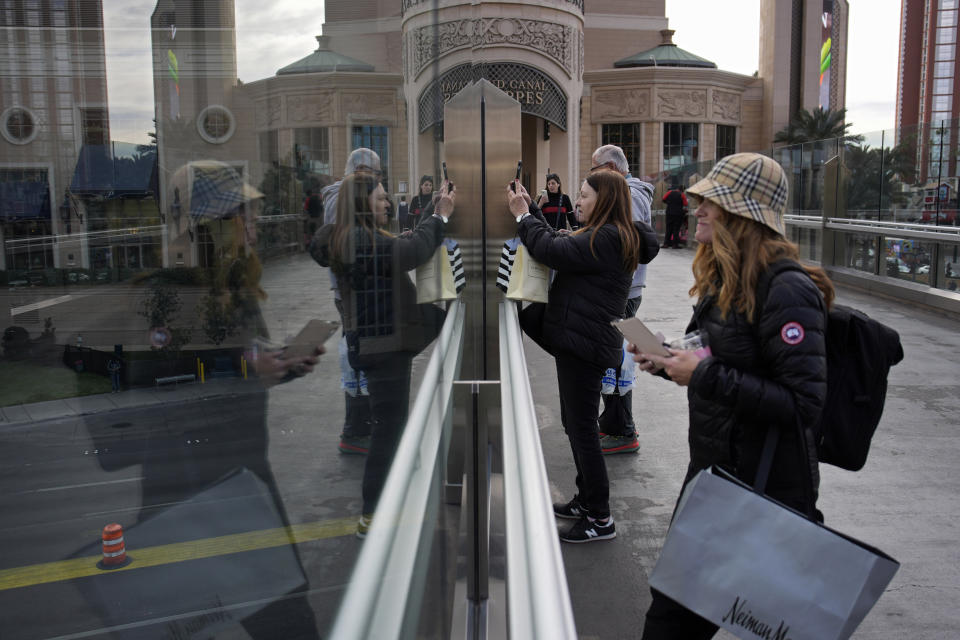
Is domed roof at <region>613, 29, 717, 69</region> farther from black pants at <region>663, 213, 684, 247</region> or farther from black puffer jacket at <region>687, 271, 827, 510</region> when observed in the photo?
black puffer jacket at <region>687, 271, 827, 510</region>

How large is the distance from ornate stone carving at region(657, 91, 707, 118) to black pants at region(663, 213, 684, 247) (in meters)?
18.8

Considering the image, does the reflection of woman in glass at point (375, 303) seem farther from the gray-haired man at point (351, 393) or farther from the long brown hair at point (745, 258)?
the long brown hair at point (745, 258)

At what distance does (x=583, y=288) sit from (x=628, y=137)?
35.5 metres

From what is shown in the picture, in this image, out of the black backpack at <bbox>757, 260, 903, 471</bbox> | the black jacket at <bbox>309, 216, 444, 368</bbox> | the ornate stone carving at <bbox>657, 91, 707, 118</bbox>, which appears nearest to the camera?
the black jacket at <bbox>309, 216, 444, 368</bbox>

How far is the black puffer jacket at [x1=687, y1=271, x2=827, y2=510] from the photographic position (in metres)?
1.98

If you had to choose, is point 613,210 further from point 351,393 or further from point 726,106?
point 726,106

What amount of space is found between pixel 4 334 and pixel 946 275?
10.4 meters

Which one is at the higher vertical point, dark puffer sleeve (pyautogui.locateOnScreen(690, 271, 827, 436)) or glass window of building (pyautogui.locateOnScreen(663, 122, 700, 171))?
glass window of building (pyautogui.locateOnScreen(663, 122, 700, 171))

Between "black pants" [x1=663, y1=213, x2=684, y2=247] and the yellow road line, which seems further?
"black pants" [x1=663, y1=213, x2=684, y2=247]

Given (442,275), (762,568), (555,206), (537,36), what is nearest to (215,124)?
(442,275)

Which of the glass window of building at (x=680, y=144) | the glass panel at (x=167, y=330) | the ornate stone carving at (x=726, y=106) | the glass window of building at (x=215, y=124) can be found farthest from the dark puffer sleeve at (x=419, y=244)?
the ornate stone carving at (x=726, y=106)

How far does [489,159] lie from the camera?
363 cm

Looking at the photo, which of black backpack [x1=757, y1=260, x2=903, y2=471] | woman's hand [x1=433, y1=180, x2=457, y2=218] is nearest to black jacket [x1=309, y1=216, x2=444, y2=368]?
woman's hand [x1=433, y1=180, x2=457, y2=218]

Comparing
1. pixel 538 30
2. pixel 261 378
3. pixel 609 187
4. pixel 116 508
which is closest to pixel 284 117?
pixel 261 378
